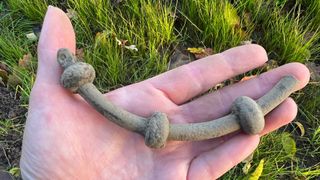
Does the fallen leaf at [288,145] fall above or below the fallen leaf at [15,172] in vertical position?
above

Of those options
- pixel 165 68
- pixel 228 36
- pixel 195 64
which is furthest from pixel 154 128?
pixel 228 36

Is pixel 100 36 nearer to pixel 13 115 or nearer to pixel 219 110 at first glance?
pixel 13 115

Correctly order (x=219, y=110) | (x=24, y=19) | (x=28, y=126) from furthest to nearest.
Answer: (x=24, y=19), (x=219, y=110), (x=28, y=126)

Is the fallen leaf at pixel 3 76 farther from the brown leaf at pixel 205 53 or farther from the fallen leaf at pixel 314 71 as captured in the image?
the fallen leaf at pixel 314 71

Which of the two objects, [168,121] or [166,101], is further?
[166,101]

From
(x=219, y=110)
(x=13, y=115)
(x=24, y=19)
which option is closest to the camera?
(x=219, y=110)

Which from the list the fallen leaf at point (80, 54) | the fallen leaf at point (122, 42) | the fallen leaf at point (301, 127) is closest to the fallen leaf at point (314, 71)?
the fallen leaf at point (301, 127)

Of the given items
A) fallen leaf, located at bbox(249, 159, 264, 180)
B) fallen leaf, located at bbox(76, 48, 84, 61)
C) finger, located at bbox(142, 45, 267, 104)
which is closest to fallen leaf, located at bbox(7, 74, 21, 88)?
fallen leaf, located at bbox(76, 48, 84, 61)
